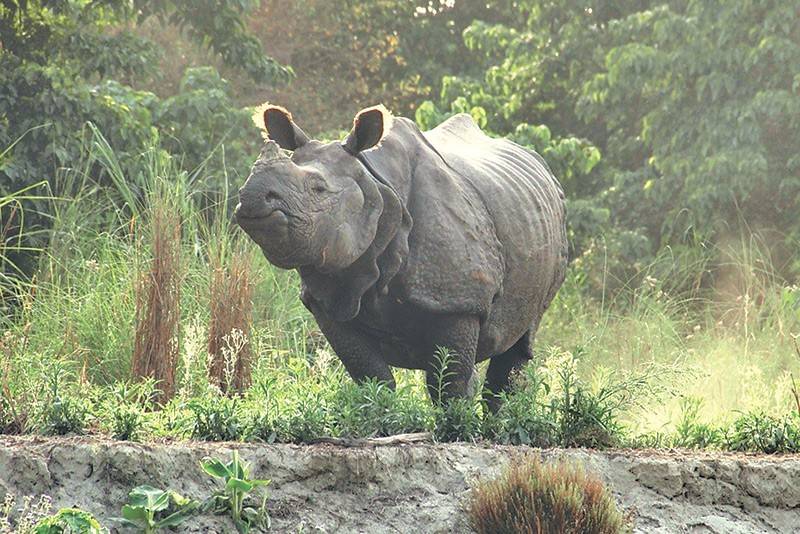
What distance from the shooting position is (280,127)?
6.86 metres

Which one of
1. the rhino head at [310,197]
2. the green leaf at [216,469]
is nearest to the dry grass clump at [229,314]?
the rhino head at [310,197]

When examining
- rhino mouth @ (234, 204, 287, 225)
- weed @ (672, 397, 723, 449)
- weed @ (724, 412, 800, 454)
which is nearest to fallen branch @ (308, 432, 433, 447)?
rhino mouth @ (234, 204, 287, 225)

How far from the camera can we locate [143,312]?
8.55 metres

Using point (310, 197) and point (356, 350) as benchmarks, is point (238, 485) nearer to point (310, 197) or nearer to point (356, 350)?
point (310, 197)

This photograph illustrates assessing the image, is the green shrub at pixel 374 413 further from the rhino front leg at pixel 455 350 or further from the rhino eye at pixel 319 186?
the rhino eye at pixel 319 186

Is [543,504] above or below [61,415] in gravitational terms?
below

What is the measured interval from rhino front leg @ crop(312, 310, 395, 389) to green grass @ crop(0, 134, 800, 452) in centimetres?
15

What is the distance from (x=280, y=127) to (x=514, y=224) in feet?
4.67

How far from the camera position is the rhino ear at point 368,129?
6.77 meters

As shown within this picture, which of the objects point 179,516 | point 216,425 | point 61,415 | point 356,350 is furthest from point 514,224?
point 179,516

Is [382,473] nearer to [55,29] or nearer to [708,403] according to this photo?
[708,403]

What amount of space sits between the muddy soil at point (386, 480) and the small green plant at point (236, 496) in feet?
0.19

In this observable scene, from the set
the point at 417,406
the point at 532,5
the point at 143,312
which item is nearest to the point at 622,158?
the point at 532,5

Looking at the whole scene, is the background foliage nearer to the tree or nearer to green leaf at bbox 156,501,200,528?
the tree
